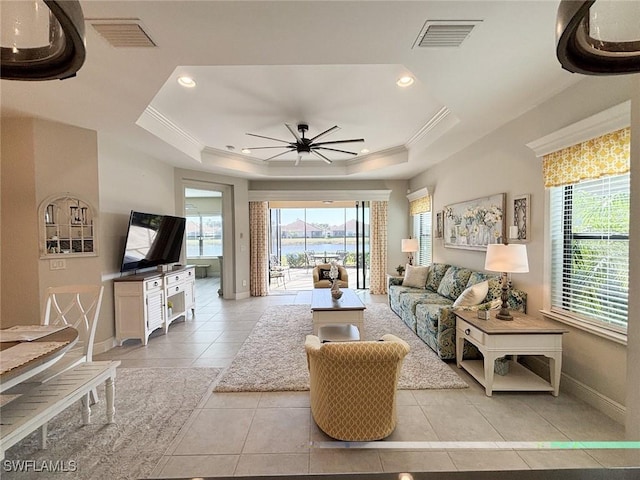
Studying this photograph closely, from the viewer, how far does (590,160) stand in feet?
8.20

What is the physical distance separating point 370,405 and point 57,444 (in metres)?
2.31

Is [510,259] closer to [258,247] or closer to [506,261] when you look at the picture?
[506,261]

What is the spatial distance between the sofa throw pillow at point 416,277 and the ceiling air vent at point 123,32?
16.1 feet

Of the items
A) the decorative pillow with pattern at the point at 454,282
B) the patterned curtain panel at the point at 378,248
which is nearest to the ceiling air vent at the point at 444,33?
the decorative pillow with pattern at the point at 454,282

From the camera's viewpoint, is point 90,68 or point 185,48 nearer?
point 185,48

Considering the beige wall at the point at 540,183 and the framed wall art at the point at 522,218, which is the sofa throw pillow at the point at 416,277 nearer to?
the beige wall at the point at 540,183

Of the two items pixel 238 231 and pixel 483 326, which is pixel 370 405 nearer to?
pixel 483 326

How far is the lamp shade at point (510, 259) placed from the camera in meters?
2.80

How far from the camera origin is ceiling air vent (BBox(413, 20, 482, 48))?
6.11 feet

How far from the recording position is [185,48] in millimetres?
2094

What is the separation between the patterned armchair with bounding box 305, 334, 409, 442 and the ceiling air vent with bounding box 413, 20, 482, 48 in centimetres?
212

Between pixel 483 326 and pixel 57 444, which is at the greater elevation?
pixel 483 326

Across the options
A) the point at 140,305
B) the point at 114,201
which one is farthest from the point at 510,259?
the point at 114,201

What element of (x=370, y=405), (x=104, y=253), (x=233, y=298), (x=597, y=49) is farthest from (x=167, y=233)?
(x=597, y=49)
